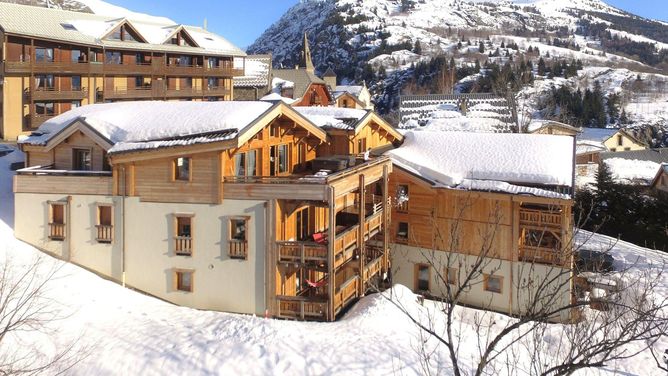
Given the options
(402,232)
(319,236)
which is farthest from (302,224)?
(402,232)

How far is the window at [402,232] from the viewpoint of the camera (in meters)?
23.4

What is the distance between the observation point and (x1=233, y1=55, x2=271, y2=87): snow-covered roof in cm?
5666

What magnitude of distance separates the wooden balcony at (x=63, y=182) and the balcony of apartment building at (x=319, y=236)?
4.53 meters

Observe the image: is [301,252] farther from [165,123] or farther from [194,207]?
[165,123]

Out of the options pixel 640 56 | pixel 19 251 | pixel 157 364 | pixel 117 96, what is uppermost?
pixel 640 56

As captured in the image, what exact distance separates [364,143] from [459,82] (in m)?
83.5

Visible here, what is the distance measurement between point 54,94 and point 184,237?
22607 millimetres

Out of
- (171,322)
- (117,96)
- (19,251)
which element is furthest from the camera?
(117,96)

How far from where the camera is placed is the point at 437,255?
2217 centimetres

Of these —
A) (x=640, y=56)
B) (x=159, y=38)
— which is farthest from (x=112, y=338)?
(x=640, y=56)

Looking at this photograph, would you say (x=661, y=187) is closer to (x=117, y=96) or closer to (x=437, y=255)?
A: (x=437, y=255)

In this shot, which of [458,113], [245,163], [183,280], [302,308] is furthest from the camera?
[458,113]

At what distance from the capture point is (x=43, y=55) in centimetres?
3512

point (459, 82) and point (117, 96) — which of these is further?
point (459, 82)
